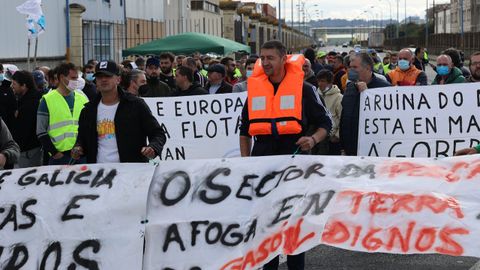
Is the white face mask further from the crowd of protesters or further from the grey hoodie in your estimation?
the grey hoodie

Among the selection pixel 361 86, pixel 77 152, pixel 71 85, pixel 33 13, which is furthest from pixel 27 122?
pixel 33 13

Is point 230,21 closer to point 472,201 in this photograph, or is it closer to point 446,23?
point 472,201

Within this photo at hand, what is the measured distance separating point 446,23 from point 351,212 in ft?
445

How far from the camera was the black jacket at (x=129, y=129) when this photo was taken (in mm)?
6773

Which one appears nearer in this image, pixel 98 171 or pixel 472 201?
pixel 472 201

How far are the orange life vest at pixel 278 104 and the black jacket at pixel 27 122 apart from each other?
375cm

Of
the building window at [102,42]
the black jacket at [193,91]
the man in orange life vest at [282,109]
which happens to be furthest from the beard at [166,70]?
the building window at [102,42]

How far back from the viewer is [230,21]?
60.8 meters

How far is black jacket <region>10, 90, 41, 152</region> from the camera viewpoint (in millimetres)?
9953

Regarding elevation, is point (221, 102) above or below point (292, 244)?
above

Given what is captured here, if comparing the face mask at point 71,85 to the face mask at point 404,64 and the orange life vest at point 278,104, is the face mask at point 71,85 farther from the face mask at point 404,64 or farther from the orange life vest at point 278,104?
the face mask at point 404,64

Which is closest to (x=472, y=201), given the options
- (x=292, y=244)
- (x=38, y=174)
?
(x=292, y=244)

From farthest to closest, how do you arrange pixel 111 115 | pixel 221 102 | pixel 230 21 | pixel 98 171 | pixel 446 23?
pixel 446 23 < pixel 230 21 < pixel 221 102 < pixel 111 115 < pixel 98 171

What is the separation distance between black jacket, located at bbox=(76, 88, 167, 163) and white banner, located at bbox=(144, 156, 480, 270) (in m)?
0.72
